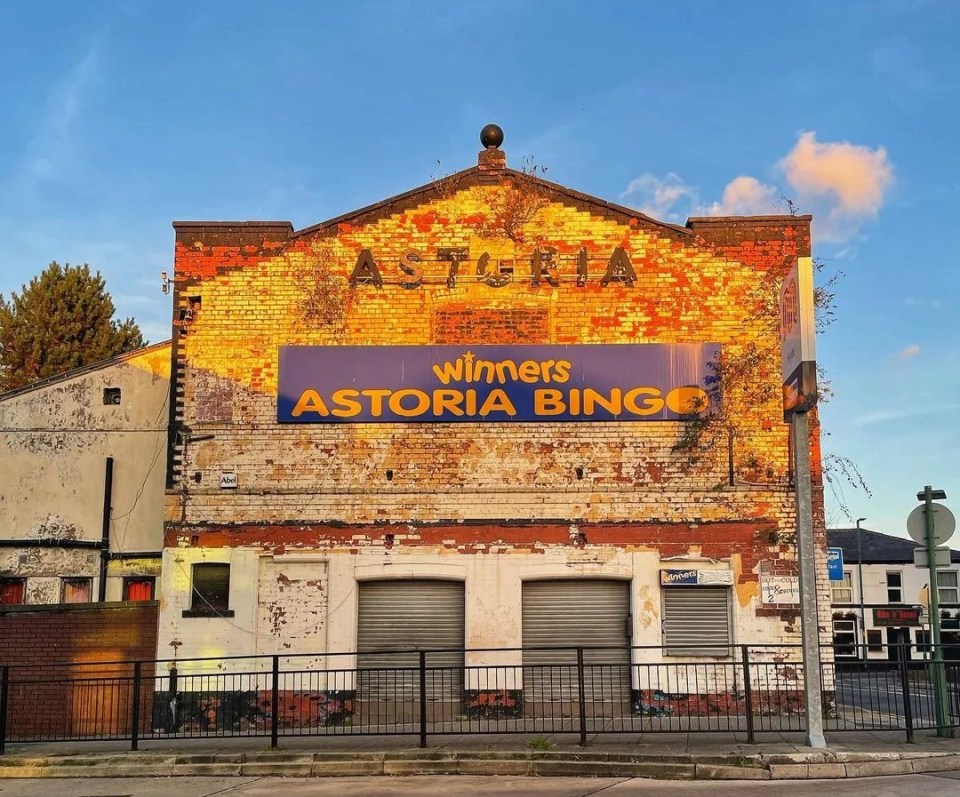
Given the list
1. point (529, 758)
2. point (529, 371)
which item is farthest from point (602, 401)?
point (529, 758)

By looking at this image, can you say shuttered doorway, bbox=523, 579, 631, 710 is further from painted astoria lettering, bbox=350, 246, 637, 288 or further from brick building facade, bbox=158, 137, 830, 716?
painted astoria lettering, bbox=350, 246, 637, 288

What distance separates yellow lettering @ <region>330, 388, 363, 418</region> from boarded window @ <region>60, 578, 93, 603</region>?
5725 mm

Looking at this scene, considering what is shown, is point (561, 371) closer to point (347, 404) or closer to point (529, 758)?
point (347, 404)

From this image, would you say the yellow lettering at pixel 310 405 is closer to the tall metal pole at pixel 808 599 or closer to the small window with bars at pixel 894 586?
the tall metal pole at pixel 808 599

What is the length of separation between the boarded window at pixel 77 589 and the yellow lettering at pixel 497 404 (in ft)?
25.5

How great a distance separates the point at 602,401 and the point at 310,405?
4.73m

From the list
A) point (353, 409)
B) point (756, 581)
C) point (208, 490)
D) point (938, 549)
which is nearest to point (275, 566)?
point (208, 490)

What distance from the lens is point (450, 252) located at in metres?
17.0

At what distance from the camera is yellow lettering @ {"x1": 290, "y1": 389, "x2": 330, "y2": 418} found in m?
16.6

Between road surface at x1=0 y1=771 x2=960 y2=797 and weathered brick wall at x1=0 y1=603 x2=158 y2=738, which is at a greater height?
weathered brick wall at x1=0 y1=603 x2=158 y2=738

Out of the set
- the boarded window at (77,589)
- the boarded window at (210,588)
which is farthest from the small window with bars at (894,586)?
the boarded window at (77,589)

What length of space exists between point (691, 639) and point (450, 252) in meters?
7.32

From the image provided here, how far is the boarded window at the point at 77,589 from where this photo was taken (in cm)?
1819

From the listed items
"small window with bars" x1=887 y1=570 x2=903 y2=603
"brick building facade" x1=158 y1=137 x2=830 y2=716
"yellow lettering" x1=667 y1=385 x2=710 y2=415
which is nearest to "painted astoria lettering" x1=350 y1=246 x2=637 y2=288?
"brick building facade" x1=158 y1=137 x2=830 y2=716
